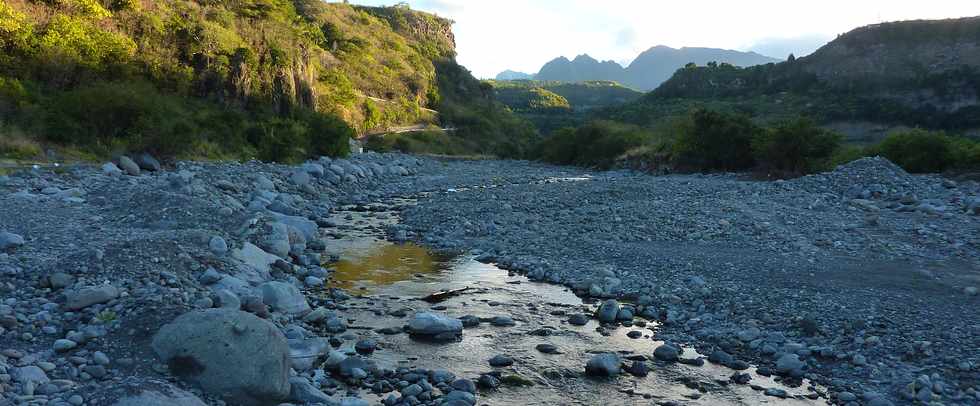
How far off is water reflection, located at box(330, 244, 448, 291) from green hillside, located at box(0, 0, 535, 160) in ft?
37.1

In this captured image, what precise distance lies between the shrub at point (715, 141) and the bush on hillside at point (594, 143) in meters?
9.47

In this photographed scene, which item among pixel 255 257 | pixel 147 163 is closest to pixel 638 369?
pixel 255 257

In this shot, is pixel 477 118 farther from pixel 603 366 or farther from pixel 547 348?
pixel 603 366

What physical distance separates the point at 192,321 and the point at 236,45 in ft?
117

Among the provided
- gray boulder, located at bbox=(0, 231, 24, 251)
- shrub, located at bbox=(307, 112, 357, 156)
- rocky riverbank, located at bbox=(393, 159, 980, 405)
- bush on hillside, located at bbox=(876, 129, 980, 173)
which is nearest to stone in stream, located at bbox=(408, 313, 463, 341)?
rocky riverbank, located at bbox=(393, 159, 980, 405)

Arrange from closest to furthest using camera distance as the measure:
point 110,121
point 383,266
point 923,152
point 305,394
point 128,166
A: point 305,394 < point 383,266 < point 128,166 < point 110,121 < point 923,152

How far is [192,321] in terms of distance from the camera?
5.47 meters

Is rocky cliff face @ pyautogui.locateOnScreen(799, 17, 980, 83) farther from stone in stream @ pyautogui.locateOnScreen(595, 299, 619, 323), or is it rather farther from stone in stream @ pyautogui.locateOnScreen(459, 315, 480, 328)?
stone in stream @ pyautogui.locateOnScreen(459, 315, 480, 328)

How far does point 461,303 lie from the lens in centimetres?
898

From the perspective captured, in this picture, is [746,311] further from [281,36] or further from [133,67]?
[281,36]

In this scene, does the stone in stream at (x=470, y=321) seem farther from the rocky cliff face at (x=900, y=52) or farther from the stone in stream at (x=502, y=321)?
the rocky cliff face at (x=900, y=52)

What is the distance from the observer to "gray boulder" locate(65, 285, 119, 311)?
245 inches

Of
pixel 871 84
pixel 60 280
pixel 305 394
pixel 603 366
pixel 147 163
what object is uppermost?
pixel 871 84

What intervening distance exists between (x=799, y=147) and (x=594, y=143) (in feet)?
76.2
